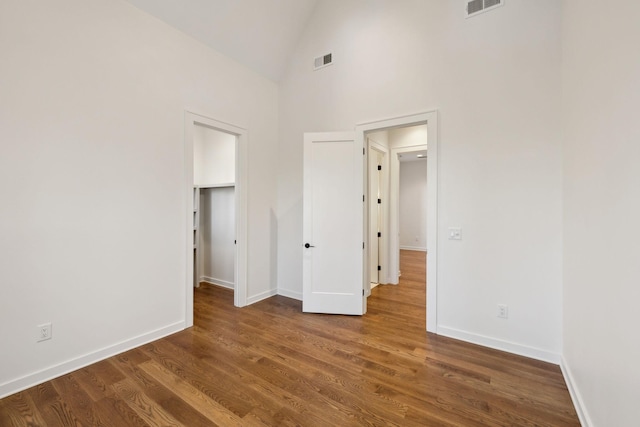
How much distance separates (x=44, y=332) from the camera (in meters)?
2.16

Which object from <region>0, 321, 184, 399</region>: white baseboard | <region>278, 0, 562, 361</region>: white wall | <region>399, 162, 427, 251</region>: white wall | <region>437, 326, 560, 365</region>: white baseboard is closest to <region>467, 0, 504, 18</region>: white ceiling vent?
<region>278, 0, 562, 361</region>: white wall

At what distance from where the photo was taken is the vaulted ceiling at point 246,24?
9.55 ft

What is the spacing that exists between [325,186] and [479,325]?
2.23 m

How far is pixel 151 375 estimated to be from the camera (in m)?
2.21

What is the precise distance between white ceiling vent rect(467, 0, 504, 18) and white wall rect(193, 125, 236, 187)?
141 inches

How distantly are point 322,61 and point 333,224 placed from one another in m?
2.25

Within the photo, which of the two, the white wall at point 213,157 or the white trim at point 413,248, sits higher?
the white wall at point 213,157

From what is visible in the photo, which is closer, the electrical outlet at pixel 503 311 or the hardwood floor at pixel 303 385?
the hardwood floor at pixel 303 385

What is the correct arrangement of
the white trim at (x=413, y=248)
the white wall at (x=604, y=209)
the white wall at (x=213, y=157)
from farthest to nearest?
the white trim at (x=413, y=248) → the white wall at (x=213, y=157) → the white wall at (x=604, y=209)

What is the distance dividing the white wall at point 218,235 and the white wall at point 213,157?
244 mm

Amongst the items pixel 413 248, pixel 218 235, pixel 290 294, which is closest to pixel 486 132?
pixel 290 294

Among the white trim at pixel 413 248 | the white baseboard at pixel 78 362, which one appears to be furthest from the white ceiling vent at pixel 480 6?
the white trim at pixel 413 248

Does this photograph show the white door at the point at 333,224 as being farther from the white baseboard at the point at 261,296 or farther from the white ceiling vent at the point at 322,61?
the white ceiling vent at the point at 322,61

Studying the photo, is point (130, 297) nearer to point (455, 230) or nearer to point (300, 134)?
point (300, 134)
